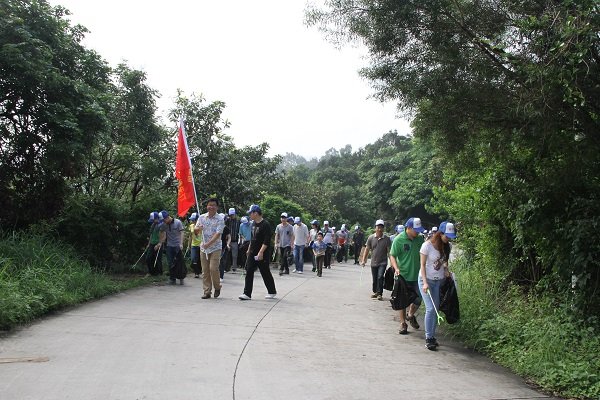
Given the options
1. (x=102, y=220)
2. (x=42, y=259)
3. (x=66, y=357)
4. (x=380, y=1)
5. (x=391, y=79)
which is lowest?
(x=66, y=357)

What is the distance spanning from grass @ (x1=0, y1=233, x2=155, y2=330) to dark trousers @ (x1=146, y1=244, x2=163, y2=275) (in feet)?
3.96

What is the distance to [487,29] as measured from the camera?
7.48 metres

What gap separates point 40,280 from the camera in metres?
8.45

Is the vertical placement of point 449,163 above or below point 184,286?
above

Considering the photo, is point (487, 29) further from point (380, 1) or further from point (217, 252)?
point (217, 252)

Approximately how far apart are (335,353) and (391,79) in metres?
4.23

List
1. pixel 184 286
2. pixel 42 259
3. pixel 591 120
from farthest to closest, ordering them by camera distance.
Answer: pixel 184 286 → pixel 42 259 → pixel 591 120

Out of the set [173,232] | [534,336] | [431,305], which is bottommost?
[534,336]

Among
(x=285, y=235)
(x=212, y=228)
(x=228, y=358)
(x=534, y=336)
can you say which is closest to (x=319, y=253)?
(x=285, y=235)

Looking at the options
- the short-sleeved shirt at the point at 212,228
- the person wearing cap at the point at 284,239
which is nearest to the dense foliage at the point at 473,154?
the short-sleeved shirt at the point at 212,228

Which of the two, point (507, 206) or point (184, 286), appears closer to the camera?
point (507, 206)

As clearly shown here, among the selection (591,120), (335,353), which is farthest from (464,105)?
(335,353)

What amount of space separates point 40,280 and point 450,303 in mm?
6143

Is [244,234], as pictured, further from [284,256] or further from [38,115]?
[38,115]
